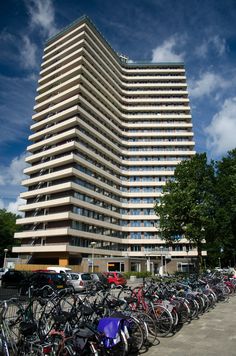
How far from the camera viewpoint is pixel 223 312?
38.2 feet

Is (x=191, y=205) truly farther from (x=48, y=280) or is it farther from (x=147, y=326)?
(x=147, y=326)

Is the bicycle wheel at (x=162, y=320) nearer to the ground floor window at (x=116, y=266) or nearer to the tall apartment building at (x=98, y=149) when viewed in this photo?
the tall apartment building at (x=98, y=149)

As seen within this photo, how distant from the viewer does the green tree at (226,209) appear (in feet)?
113

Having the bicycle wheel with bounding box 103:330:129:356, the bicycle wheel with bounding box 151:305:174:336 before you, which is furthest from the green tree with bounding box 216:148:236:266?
the bicycle wheel with bounding box 103:330:129:356

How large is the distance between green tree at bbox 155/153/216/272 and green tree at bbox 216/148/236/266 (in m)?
0.84

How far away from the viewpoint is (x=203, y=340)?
24.4 feet

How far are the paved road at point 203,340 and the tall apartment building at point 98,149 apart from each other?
31451 millimetres

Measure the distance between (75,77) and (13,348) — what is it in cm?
5667

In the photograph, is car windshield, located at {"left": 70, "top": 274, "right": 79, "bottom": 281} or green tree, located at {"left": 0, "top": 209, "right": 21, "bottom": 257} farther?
green tree, located at {"left": 0, "top": 209, "right": 21, "bottom": 257}

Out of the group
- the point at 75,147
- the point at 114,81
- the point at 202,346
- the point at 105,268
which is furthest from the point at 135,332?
the point at 114,81

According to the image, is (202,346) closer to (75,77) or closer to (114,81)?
(75,77)

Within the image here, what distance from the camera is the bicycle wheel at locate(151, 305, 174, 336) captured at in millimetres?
8008

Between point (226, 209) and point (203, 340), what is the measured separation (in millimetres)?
29886

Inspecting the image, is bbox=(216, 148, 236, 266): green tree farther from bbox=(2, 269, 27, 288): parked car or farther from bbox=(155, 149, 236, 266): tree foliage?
bbox=(2, 269, 27, 288): parked car
